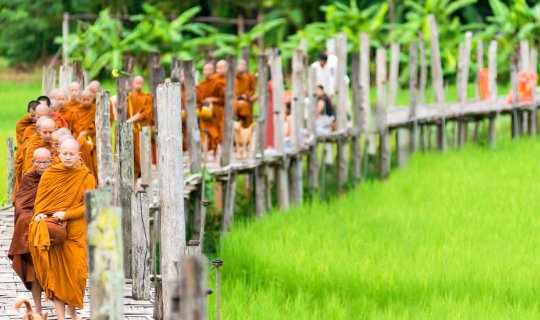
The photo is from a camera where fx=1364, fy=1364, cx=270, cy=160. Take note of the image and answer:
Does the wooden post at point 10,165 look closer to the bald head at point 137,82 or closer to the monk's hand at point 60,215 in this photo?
the bald head at point 137,82

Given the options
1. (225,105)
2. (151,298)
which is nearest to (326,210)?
(225,105)

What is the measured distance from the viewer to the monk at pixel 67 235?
705cm

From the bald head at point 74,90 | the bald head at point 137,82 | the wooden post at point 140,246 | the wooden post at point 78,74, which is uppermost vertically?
the wooden post at point 78,74

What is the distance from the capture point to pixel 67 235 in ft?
23.4

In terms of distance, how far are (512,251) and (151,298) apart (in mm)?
4208

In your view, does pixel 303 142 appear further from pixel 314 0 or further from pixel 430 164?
pixel 314 0

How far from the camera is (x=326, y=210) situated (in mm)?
13133

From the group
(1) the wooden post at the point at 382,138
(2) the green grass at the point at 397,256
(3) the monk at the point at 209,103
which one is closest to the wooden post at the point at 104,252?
(2) the green grass at the point at 397,256

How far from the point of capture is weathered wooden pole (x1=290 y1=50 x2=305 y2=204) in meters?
13.9

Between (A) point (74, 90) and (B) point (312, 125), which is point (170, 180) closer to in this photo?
(A) point (74, 90)

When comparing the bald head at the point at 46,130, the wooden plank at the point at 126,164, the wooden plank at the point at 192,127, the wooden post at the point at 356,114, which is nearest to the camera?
the wooden plank at the point at 126,164

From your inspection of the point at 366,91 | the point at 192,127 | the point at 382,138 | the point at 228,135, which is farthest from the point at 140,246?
the point at 382,138

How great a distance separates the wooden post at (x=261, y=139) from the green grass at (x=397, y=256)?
1.14 ft

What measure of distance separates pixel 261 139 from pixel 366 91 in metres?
3.44
